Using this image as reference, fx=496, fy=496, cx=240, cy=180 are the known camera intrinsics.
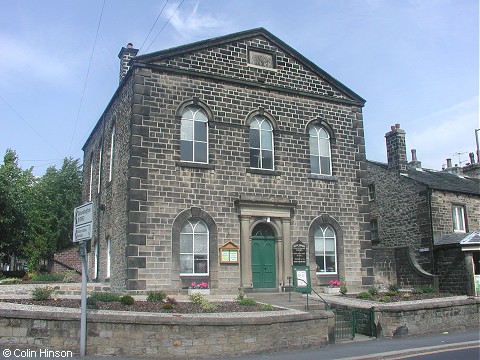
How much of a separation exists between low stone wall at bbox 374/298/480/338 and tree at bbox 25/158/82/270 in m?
26.5

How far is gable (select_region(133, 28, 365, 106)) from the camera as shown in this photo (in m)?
19.1

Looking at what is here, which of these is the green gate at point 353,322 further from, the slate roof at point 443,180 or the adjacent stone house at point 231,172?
the slate roof at point 443,180

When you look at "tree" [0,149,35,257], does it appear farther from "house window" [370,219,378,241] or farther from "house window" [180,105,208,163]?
"house window" [370,219,378,241]

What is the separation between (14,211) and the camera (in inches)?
1167

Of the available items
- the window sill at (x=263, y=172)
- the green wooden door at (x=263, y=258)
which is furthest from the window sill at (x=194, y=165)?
the green wooden door at (x=263, y=258)

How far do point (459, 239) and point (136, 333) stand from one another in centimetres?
1805

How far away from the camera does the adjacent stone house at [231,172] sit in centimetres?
1766

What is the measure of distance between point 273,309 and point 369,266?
7.48 meters

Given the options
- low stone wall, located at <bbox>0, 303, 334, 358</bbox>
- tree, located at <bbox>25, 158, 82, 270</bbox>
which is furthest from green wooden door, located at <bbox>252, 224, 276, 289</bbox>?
tree, located at <bbox>25, 158, 82, 270</bbox>

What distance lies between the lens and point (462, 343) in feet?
44.7

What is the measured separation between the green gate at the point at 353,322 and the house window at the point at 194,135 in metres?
7.52

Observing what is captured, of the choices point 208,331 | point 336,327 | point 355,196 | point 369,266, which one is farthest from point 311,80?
point 208,331

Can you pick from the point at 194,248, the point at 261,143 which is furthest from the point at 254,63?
the point at 194,248

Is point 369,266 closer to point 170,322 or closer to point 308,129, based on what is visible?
point 308,129
